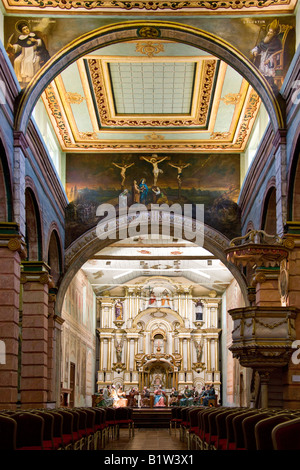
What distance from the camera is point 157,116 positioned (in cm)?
2059

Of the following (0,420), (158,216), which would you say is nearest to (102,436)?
(0,420)

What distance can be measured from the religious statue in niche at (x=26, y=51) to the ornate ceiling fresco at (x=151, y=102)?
9.33 feet

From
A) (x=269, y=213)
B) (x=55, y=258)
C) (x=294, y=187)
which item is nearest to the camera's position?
(x=294, y=187)

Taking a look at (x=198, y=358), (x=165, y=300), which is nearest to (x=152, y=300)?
(x=165, y=300)

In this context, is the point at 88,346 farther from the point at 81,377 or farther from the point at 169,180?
the point at 169,180

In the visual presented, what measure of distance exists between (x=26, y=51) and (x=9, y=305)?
18.1ft

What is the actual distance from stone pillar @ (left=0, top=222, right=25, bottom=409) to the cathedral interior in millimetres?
26

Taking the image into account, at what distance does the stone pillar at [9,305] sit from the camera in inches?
480

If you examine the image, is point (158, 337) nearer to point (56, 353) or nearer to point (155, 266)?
point (155, 266)

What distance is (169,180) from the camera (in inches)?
877

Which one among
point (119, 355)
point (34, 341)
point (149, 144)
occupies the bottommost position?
point (119, 355)

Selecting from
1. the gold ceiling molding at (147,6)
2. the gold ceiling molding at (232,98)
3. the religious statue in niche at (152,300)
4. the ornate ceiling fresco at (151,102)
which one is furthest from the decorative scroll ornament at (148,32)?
the religious statue in niche at (152,300)

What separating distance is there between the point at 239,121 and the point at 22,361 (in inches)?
389

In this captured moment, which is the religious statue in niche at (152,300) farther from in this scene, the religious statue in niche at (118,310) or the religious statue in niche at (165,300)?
the religious statue in niche at (118,310)
